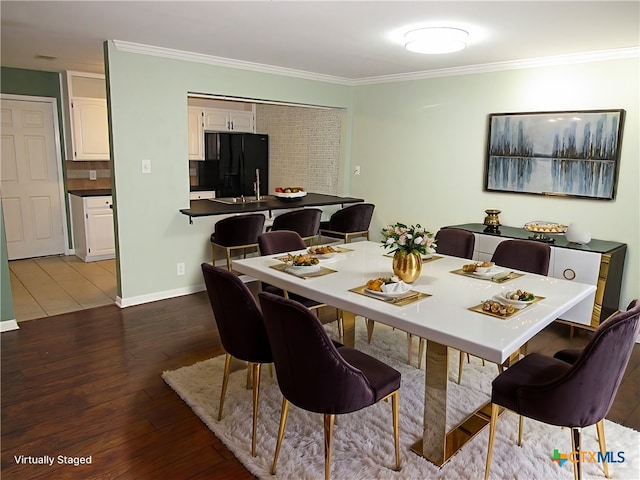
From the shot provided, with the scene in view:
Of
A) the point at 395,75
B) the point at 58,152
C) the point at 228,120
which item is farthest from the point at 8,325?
the point at 395,75

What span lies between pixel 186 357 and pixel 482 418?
6.47ft

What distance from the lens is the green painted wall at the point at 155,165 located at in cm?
409

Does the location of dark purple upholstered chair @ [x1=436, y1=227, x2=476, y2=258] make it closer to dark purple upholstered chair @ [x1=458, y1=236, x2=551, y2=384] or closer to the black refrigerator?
dark purple upholstered chair @ [x1=458, y1=236, x2=551, y2=384]

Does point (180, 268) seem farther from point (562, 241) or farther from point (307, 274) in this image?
point (562, 241)

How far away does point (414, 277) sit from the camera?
8.54 ft

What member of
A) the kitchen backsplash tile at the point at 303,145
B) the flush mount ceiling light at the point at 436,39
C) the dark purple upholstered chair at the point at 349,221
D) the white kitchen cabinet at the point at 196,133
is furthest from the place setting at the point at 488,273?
the white kitchen cabinet at the point at 196,133

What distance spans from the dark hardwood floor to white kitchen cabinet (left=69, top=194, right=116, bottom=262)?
76.0 inches

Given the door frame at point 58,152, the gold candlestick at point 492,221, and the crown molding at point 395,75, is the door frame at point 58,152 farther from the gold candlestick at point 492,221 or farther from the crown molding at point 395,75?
the gold candlestick at point 492,221

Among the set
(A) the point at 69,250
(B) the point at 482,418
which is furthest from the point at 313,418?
(A) the point at 69,250

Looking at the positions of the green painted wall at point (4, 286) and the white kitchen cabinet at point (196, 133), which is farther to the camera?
the white kitchen cabinet at point (196, 133)

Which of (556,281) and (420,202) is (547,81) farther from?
(556,281)

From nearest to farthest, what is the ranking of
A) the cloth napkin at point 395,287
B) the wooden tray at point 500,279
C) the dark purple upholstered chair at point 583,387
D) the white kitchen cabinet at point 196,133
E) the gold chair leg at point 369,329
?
the dark purple upholstered chair at point 583,387 < the cloth napkin at point 395,287 < the wooden tray at point 500,279 < the gold chair leg at point 369,329 < the white kitchen cabinet at point 196,133

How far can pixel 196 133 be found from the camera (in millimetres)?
6465

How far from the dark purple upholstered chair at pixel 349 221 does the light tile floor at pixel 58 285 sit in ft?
7.82
